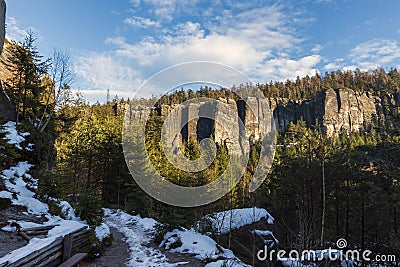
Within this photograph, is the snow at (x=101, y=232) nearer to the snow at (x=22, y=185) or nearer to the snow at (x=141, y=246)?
the snow at (x=141, y=246)

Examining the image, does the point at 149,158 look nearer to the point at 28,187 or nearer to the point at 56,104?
the point at 56,104

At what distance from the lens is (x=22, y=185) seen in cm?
912

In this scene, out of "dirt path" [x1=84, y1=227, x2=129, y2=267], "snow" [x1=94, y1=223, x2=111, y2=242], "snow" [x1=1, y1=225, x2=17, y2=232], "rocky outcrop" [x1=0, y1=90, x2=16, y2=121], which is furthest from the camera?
"rocky outcrop" [x1=0, y1=90, x2=16, y2=121]

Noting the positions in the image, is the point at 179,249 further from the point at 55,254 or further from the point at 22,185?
the point at 22,185

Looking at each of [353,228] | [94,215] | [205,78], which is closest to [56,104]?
[94,215]

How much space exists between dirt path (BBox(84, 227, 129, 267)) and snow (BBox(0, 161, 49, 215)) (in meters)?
2.23

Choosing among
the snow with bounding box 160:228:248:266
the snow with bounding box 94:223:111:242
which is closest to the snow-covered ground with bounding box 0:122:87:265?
the snow with bounding box 94:223:111:242

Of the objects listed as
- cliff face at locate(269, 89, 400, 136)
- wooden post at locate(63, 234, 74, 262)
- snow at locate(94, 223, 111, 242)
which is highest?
cliff face at locate(269, 89, 400, 136)

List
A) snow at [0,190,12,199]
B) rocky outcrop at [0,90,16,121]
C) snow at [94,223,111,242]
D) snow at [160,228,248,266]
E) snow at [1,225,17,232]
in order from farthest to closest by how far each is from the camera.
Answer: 1. rocky outcrop at [0,90,16,121]
2. snow at [94,223,111,242]
3. snow at [0,190,12,199]
4. snow at [160,228,248,266]
5. snow at [1,225,17,232]

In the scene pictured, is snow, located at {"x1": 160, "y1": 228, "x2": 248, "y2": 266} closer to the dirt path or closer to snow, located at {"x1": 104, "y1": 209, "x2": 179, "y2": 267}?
snow, located at {"x1": 104, "y1": 209, "x2": 179, "y2": 267}

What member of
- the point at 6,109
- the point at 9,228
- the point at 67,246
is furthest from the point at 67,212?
the point at 6,109

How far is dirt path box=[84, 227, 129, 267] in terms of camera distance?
640cm

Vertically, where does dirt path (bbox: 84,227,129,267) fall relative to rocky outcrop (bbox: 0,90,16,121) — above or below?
below

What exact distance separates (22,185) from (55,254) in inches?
231
